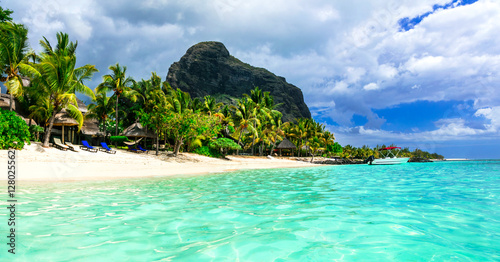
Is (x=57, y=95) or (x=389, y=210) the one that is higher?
(x=57, y=95)

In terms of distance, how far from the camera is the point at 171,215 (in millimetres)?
5242

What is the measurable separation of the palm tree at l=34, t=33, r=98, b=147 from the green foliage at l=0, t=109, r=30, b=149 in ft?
12.8

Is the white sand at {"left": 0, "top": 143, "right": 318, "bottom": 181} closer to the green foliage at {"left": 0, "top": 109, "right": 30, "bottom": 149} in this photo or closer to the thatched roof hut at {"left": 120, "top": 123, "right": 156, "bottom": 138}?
the green foliage at {"left": 0, "top": 109, "right": 30, "bottom": 149}

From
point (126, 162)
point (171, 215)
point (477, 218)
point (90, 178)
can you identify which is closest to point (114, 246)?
point (171, 215)

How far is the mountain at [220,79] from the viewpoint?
11181 centimetres

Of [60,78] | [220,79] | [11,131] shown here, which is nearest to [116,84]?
[60,78]

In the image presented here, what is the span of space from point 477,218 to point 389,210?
1514 mm

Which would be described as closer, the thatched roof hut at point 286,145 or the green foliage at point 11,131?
the green foliage at point 11,131

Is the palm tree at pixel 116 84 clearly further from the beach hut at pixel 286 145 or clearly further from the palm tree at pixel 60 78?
the beach hut at pixel 286 145

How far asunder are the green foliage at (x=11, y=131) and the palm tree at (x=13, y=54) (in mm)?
3072

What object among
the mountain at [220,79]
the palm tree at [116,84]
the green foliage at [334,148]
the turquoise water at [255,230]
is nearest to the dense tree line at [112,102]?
the palm tree at [116,84]

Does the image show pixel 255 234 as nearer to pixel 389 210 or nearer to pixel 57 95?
pixel 389 210

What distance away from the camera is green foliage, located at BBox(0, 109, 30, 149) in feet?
49.8

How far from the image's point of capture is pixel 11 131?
15750 millimetres
